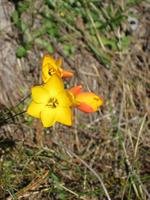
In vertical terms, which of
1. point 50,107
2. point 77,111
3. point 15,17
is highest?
point 15,17

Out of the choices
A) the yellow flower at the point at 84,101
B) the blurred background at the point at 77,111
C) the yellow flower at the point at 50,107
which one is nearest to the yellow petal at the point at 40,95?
the yellow flower at the point at 50,107

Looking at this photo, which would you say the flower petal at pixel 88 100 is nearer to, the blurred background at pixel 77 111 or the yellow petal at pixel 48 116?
the yellow petal at pixel 48 116

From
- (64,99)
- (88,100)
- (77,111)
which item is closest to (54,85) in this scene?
(64,99)

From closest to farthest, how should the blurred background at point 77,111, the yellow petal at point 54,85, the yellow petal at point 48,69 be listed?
the yellow petal at point 54,85 < the yellow petal at point 48,69 < the blurred background at point 77,111

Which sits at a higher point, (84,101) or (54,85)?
(54,85)

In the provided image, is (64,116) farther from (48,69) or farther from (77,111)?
(77,111)

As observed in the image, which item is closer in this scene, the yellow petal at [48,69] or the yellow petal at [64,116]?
the yellow petal at [64,116]
